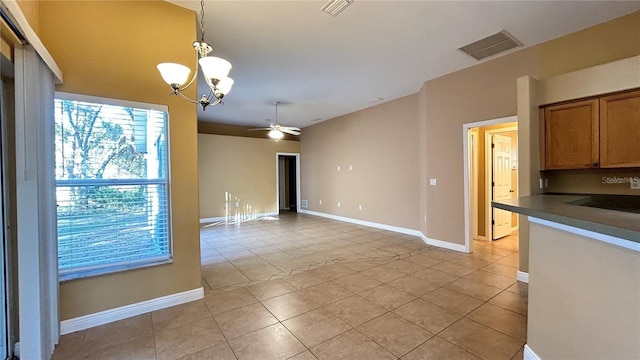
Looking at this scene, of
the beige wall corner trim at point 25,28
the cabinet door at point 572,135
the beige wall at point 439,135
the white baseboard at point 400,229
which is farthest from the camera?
the white baseboard at point 400,229

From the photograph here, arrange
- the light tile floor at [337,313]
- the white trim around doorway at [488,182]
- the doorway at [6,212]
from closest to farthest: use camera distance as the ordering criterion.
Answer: the doorway at [6,212], the light tile floor at [337,313], the white trim around doorway at [488,182]

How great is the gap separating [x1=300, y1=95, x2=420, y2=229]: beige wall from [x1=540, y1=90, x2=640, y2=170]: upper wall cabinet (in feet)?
8.07

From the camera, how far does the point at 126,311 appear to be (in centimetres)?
238

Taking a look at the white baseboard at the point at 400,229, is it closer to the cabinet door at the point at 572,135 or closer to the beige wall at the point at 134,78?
the cabinet door at the point at 572,135

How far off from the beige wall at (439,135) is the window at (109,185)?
4129mm

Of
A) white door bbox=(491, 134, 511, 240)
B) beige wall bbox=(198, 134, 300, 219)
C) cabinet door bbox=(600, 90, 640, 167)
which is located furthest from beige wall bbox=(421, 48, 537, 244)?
beige wall bbox=(198, 134, 300, 219)

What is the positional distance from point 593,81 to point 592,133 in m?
0.55

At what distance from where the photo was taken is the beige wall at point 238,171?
7.51m

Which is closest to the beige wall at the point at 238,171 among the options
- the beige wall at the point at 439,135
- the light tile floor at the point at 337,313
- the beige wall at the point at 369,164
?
the beige wall at the point at 369,164

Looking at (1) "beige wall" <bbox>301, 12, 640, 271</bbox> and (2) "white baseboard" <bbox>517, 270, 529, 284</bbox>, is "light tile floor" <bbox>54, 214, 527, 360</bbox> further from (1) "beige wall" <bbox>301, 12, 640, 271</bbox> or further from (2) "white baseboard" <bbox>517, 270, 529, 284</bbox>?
(1) "beige wall" <bbox>301, 12, 640, 271</bbox>

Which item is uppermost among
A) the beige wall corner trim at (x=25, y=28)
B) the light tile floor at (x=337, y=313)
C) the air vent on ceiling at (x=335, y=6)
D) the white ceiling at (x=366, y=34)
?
the white ceiling at (x=366, y=34)

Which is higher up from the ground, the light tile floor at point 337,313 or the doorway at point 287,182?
the doorway at point 287,182

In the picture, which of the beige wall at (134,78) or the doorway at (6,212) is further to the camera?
the beige wall at (134,78)

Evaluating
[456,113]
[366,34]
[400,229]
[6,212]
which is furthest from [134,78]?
[400,229]
